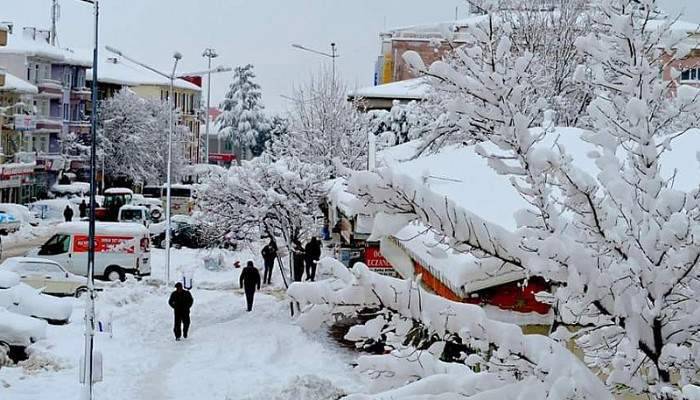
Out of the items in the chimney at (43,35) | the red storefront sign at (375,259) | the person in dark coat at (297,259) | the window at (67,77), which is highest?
the chimney at (43,35)

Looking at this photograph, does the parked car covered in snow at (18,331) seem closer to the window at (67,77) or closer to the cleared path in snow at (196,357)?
the cleared path in snow at (196,357)

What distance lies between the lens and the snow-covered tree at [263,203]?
26.9 metres

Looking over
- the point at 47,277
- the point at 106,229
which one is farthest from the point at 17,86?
the point at 47,277

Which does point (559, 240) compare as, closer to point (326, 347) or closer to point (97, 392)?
point (97, 392)

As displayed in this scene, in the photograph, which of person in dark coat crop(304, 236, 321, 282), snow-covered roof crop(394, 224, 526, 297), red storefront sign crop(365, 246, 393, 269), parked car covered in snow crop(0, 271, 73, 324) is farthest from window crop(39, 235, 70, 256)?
snow-covered roof crop(394, 224, 526, 297)

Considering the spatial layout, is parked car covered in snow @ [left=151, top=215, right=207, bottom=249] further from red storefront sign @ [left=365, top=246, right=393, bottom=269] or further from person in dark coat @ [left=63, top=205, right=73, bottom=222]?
red storefront sign @ [left=365, top=246, right=393, bottom=269]

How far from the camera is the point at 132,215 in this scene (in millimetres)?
49094

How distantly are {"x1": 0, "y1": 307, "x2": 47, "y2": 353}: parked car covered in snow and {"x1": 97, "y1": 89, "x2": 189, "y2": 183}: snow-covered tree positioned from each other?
49719 mm

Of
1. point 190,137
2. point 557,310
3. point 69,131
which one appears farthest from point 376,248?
point 190,137

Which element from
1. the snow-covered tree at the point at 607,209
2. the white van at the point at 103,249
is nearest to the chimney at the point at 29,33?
the white van at the point at 103,249

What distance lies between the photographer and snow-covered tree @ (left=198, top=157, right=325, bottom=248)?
1061 inches

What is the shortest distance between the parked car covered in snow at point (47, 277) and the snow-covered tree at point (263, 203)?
155 inches

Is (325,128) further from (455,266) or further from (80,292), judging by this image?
(455,266)

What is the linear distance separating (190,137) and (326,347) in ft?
235
